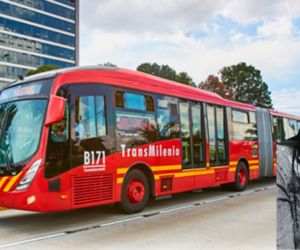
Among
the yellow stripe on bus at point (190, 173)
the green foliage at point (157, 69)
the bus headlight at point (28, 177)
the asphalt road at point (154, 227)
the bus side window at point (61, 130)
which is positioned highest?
the green foliage at point (157, 69)

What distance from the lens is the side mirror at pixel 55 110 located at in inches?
290

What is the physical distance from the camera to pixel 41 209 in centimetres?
717

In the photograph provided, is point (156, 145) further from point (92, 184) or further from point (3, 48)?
point (3, 48)

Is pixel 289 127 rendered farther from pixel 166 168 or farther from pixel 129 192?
pixel 129 192

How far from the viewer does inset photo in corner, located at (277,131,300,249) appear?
2334 millimetres

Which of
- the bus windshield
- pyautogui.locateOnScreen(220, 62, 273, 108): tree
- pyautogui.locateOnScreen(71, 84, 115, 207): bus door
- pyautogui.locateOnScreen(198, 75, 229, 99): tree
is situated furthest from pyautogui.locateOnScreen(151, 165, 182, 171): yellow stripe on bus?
pyautogui.locateOnScreen(220, 62, 273, 108): tree

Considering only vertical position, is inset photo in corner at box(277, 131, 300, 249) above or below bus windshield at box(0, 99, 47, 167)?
below

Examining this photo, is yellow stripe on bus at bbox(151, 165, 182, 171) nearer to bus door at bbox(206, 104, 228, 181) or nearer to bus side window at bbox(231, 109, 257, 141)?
bus door at bbox(206, 104, 228, 181)

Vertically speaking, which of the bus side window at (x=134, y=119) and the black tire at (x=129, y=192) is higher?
the bus side window at (x=134, y=119)

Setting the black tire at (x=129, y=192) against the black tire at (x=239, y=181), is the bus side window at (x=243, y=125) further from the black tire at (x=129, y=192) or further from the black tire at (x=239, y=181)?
the black tire at (x=129, y=192)

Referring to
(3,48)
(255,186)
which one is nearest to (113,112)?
(255,186)

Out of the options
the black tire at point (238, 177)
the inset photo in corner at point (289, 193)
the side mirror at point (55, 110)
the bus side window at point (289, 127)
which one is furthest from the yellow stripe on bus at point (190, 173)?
the inset photo in corner at point (289, 193)

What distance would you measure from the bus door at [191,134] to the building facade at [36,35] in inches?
2609

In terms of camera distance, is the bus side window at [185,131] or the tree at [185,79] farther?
the tree at [185,79]
